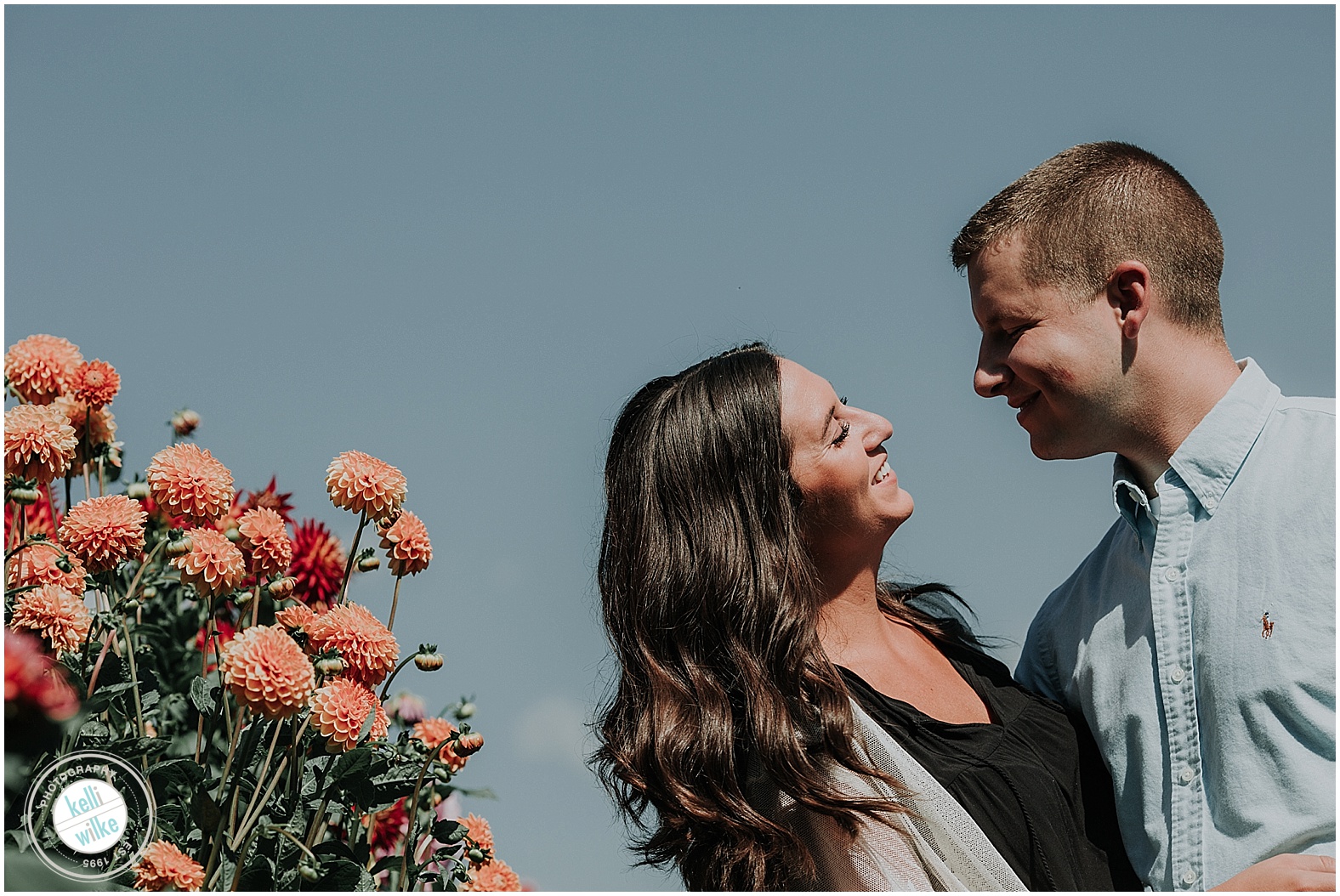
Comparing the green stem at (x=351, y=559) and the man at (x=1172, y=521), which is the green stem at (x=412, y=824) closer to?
the green stem at (x=351, y=559)

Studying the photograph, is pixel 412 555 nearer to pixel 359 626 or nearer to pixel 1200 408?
pixel 359 626

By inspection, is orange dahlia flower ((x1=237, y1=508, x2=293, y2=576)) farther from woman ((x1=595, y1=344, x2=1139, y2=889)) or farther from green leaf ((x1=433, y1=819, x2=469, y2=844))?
woman ((x1=595, y1=344, x2=1139, y2=889))

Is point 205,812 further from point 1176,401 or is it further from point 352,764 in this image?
point 1176,401

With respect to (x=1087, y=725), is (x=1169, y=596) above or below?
above

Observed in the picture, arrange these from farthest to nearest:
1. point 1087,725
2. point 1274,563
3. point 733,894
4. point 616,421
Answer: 1. point 616,421
2. point 1087,725
3. point 1274,563
4. point 733,894

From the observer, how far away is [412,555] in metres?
1.92

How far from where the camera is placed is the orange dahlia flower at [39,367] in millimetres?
1981

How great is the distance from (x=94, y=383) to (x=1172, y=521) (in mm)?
1969

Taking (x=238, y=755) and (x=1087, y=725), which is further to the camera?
(x=1087, y=725)

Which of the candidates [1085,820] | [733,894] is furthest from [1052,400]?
[733,894]

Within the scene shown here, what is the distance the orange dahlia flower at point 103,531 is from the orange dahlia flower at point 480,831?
2.39 ft

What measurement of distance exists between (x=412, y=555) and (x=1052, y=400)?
1244 mm

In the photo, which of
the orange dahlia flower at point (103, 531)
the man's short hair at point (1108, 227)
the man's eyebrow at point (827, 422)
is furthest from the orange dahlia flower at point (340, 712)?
the man's short hair at point (1108, 227)

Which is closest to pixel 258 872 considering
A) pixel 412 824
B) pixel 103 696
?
pixel 412 824
